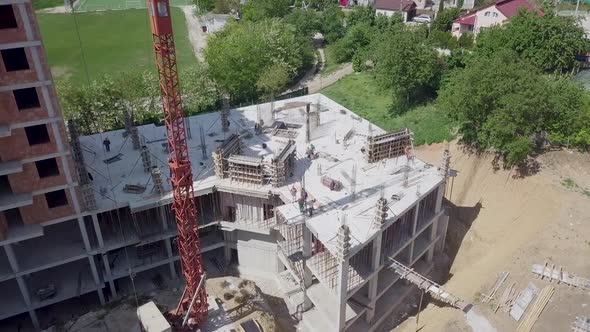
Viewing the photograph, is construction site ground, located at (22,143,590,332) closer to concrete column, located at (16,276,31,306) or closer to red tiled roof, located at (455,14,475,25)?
concrete column, located at (16,276,31,306)

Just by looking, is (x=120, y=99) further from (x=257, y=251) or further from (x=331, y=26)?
(x=331, y=26)

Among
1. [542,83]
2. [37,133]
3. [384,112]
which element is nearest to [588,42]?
[542,83]

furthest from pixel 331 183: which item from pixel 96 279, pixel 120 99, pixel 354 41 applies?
pixel 354 41

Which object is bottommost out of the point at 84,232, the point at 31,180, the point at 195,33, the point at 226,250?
the point at 226,250

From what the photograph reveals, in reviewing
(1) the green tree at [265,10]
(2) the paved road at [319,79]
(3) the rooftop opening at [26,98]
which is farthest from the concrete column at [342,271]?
(1) the green tree at [265,10]

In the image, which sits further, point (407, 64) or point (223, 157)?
point (407, 64)

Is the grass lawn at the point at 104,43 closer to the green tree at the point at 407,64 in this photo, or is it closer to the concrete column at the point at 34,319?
the green tree at the point at 407,64
